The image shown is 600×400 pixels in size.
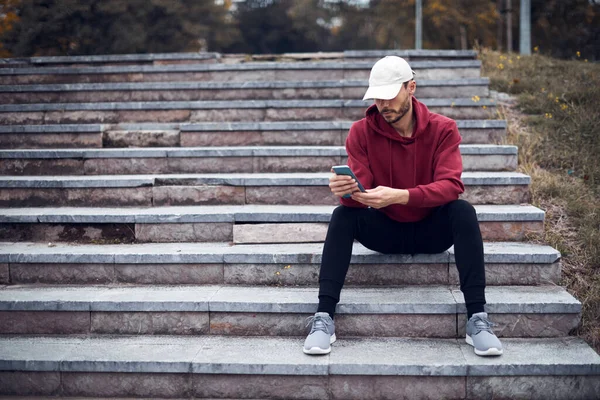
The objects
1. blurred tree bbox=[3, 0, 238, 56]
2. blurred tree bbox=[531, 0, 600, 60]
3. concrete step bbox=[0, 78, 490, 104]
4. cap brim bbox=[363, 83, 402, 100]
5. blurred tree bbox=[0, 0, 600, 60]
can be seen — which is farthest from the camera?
blurred tree bbox=[531, 0, 600, 60]

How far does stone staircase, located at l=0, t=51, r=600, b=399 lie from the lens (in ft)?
9.16

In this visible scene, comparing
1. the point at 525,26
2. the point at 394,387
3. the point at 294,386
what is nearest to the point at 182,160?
the point at 294,386

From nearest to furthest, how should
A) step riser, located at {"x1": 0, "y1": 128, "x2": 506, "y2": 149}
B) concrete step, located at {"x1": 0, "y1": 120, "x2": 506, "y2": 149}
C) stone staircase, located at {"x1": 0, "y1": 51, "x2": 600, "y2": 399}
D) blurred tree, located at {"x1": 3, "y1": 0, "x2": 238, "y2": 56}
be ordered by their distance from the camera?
stone staircase, located at {"x1": 0, "y1": 51, "x2": 600, "y2": 399}
concrete step, located at {"x1": 0, "y1": 120, "x2": 506, "y2": 149}
step riser, located at {"x1": 0, "y1": 128, "x2": 506, "y2": 149}
blurred tree, located at {"x1": 3, "y1": 0, "x2": 238, "y2": 56}

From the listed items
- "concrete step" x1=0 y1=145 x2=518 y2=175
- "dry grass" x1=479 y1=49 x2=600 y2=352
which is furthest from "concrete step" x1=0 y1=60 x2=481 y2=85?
"concrete step" x1=0 y1=145 x2=518 y2=175

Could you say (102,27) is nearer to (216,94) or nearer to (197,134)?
(216,94)

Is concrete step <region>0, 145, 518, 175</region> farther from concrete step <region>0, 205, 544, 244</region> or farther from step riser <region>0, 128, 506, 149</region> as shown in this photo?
concrete step <region>0, 205, 544, 244</region>

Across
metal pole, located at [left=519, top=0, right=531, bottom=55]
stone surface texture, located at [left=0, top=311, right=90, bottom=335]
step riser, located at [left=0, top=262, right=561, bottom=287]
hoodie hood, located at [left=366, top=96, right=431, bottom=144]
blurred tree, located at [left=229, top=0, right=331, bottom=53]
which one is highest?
blurred tree, located at [left=229, top=0, right=331, bottom=53]

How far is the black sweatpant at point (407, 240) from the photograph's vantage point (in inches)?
111

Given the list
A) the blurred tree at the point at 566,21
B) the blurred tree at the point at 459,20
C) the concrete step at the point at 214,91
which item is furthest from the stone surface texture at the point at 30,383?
the blurred tree at the point at 459,20

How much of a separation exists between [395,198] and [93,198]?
243 centimetres

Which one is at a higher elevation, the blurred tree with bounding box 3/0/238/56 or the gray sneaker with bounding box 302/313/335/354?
the blurred tree with bounding box 3/0/238/56

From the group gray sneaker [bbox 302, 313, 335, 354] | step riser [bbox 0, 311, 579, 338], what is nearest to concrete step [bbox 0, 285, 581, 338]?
step riser [bbox 0, 311, 579, 338]

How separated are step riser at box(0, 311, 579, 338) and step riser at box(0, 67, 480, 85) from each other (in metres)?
3.50

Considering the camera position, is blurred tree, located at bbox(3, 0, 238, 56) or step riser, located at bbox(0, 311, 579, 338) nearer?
step riser, located at bbox(0, 311, 579, 338)
